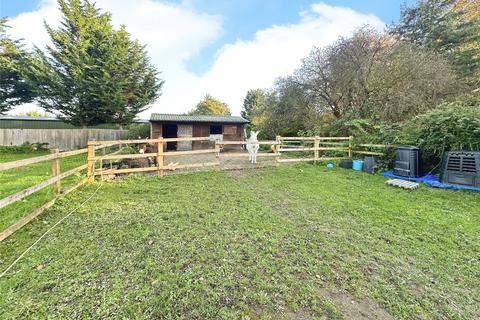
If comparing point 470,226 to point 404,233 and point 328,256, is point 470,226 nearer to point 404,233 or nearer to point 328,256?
point 404,233

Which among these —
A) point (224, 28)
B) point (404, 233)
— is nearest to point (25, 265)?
point (404, 233)

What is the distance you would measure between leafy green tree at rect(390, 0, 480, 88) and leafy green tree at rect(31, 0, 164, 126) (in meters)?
18.2

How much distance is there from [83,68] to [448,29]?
21.7 metres

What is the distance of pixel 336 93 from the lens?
13.0m

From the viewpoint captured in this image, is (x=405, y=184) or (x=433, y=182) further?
(x=433, y=182)

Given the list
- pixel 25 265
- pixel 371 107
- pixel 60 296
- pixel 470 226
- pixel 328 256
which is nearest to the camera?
pixel 60 296

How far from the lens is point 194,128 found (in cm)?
1528

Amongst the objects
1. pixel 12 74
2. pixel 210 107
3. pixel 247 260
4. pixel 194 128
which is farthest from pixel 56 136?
pixel 210 107

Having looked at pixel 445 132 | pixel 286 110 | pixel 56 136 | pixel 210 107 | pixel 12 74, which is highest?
pixel 210 107

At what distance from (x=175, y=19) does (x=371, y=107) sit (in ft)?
32.0

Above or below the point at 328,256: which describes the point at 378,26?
above

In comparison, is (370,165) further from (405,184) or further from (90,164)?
(90,164)

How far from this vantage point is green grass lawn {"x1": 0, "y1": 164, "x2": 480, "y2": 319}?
1.70 meters

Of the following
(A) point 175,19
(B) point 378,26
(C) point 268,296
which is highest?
(B) point 378,26
